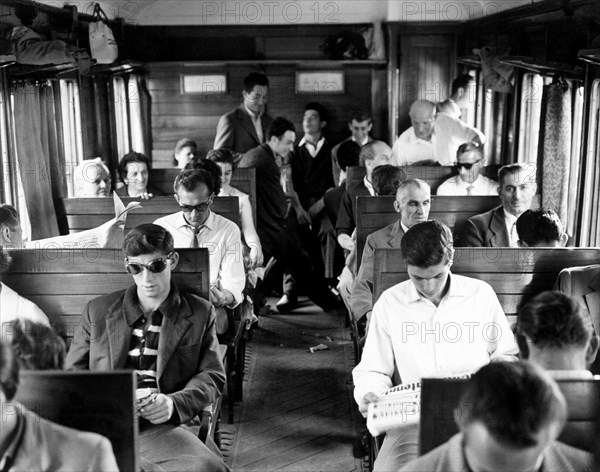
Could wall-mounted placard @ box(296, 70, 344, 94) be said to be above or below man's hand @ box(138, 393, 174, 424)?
above

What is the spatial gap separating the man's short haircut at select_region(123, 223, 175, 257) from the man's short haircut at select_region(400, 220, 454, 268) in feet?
3.15

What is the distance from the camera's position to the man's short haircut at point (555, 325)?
2264 millimetres

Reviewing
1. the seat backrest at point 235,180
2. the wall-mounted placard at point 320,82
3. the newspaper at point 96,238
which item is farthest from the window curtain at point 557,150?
the wall-mounted placard at point 320,82

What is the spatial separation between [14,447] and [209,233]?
8.92 ft

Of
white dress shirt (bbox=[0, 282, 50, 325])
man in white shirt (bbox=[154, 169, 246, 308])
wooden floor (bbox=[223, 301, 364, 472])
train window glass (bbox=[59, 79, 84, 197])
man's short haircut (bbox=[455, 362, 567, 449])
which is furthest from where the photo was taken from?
train window glass (bbox=[59, 79, 84, 197])

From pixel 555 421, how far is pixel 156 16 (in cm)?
901

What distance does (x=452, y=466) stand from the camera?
1.78 m

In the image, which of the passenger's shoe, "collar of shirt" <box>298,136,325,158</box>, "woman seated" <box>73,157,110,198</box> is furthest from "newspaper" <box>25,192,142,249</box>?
"collar of shirt" <box>298,136,325,158</box>

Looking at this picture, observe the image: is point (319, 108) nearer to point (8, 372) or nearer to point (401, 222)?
point (401, 222)

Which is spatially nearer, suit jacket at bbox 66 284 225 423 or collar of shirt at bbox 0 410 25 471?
collar of shirt at bbox 0 410 25 471

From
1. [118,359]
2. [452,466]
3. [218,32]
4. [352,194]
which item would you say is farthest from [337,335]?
[218,32]

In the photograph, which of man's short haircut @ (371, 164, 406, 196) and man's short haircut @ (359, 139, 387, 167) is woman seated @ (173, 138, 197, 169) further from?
man's short haircut @ (371, 164, 406, 196)

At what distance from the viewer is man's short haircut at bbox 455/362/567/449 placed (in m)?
1.60

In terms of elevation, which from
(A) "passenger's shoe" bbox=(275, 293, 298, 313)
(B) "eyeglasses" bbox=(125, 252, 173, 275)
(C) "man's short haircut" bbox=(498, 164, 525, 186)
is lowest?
(A) "passenger's shoe" bbox=(275, 293, 298, 313)
